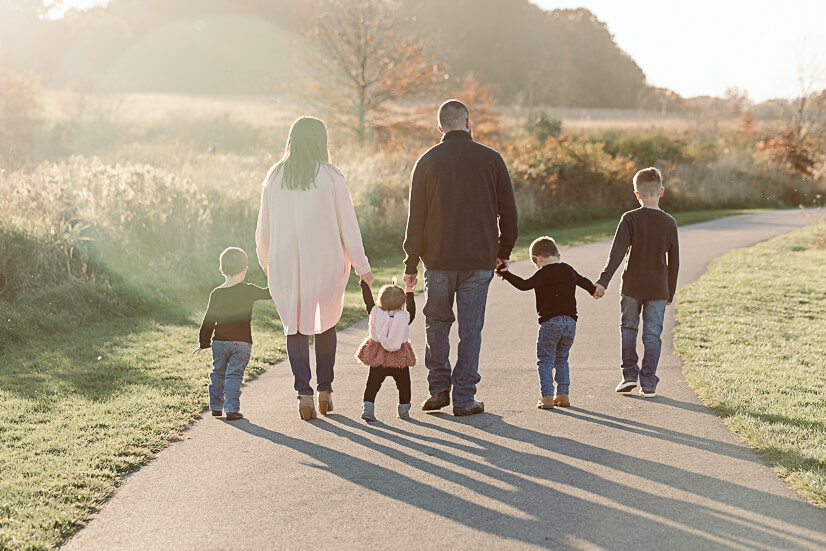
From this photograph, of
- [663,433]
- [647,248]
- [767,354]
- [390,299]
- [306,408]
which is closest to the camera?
[663,433]

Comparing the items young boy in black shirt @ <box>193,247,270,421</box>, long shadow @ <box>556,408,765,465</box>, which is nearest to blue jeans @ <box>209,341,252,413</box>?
young boy in black shirt @ <box>193,247,270,421</box>

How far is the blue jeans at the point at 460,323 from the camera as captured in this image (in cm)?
618

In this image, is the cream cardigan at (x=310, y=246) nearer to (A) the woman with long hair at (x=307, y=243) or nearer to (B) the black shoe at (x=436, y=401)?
(A) the woman with long hair at (x=307, y=243)

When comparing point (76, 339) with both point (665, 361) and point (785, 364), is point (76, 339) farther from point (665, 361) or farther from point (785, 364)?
point (785, 364)

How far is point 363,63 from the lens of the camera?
Result: 31844mm

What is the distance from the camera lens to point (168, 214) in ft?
45.3

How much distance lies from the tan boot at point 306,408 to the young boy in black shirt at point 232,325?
18.6 inches

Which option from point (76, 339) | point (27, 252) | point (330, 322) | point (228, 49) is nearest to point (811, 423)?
point (330, 322)

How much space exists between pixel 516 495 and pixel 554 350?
2.09 m

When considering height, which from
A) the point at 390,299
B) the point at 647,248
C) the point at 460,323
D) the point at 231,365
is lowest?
the point at 231,365

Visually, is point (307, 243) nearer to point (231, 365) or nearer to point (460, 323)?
point (231, 365)

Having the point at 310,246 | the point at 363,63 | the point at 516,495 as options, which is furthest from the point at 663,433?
the point at 363,63

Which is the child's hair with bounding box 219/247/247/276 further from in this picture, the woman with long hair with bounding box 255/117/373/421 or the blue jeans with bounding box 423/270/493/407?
the blue jeans with bounding box 423/270/493/407

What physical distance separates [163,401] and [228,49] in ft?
286
